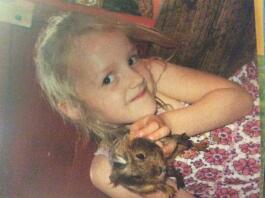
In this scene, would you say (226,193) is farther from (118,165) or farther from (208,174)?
(118,165)

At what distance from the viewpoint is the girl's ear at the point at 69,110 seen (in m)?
0.43

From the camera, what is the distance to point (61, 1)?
419 millimetres

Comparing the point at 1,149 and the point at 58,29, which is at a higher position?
the point at 58,29

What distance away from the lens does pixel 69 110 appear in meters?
0.44

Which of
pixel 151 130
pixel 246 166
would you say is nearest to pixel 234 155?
pixel 246 166

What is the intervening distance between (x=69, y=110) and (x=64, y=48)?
0.21 feet

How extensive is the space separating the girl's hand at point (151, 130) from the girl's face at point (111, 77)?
19mm

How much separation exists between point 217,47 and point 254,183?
0.49ft

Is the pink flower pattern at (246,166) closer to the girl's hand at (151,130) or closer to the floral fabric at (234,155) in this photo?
the floral fabric at (234,155)

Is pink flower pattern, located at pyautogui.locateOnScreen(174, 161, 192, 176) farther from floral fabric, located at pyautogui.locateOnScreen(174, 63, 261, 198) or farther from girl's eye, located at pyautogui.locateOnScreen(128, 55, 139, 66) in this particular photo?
girl's eye, located at pyautogui.locateOnScreen(128, 55, 139, 66)

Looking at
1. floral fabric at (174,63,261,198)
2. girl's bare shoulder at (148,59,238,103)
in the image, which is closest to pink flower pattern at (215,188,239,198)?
floral fabric at (174,63,261,198)

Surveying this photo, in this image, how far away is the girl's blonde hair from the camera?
1.34ft

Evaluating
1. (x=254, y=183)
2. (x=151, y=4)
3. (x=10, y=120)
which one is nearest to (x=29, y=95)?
(x=10, y=120)

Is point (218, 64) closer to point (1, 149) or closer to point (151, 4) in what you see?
point (151, 4)
